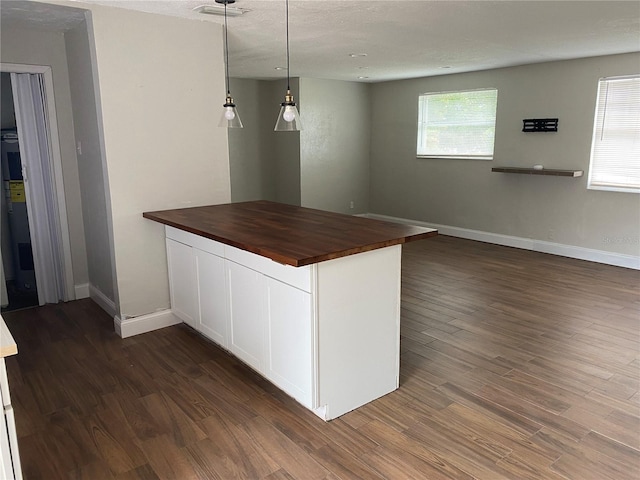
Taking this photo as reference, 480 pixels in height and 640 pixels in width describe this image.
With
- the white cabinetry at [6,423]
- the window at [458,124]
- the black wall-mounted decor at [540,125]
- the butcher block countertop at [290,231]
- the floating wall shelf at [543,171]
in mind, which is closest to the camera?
the white cabinetry at [6,423]

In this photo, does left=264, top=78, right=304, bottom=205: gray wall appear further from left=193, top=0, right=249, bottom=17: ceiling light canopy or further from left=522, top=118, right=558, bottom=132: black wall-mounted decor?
left=193, top=0, right=249, bottom=17: ceiling light canopy

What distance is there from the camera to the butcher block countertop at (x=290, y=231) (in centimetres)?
229

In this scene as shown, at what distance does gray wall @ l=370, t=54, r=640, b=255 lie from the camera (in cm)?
538

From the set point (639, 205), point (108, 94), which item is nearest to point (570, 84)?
point (639, 205)

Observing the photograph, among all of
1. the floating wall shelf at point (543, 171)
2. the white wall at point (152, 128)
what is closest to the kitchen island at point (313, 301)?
the white wall at point (152, 128)

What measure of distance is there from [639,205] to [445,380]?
12.2 feet

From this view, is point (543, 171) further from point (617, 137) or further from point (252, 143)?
point (252, 143)

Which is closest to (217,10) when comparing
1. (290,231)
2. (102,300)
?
(290,231)

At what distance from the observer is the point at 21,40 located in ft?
12.3

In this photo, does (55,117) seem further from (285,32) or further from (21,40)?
(285,32)

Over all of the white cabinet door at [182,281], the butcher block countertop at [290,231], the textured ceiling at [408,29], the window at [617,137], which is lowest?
the white cabinet door at [182,281]

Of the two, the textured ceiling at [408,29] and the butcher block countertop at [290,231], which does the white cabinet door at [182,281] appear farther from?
the textured ceiling at [408,29]

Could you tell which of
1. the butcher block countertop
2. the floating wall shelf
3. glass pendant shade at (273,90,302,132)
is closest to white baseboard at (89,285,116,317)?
the butcher block countertop

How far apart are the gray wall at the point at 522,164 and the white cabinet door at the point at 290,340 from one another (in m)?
4.55
